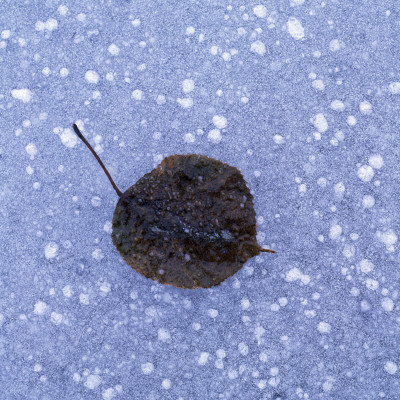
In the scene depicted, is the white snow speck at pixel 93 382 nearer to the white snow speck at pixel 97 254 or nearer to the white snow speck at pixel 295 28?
the white snow speck at pixel 97 254

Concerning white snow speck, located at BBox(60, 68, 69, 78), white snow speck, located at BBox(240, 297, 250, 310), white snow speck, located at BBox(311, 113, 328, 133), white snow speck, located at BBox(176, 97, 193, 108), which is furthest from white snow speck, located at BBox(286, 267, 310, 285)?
white snow speck, located at BBox(60, 68, 69, 78)

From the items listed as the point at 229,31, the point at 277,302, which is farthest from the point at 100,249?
the point at 229,31

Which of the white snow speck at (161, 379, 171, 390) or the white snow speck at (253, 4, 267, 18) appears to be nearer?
Answer: the white snow speck at (161, 379, 171, 390)

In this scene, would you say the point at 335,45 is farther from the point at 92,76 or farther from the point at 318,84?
the point at 92,76

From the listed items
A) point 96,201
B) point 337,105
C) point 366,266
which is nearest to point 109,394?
point 96,201

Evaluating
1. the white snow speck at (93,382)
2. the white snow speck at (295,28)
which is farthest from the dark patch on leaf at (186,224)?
the white snow speck at (295,28)

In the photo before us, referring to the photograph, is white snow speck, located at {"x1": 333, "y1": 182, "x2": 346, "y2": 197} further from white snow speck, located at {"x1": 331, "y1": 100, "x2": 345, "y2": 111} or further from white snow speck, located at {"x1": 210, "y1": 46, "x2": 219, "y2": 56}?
white snow speck, located at {"x1": 210, "y1": 46, "x2": 219, "y2": 56}
